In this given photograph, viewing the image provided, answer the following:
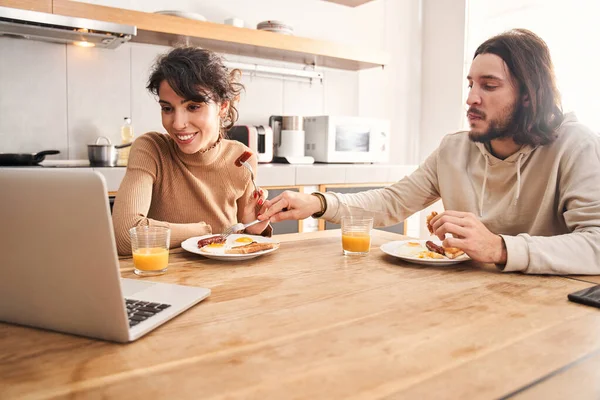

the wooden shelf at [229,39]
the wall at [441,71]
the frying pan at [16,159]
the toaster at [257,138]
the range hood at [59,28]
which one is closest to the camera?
the range hood at [59,28]

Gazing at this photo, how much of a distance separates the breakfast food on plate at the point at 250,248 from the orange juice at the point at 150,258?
0.19 meters

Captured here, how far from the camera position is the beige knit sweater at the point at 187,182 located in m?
1.66

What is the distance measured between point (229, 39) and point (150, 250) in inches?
99.7

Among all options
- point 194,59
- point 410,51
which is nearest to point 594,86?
point 410,51

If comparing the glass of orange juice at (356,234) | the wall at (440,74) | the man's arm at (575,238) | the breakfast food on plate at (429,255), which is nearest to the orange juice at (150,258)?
the glass of orange juice at (356,234)

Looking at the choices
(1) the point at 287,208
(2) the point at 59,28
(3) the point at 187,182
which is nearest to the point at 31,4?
(2) the point at 59,28

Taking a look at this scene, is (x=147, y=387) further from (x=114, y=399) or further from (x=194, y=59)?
(x=194, y=59)

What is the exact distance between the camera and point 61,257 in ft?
2.23

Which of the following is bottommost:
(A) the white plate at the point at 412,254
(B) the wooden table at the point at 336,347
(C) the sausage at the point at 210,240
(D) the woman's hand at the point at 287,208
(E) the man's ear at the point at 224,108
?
(B) the wooden table at the point at 336,347

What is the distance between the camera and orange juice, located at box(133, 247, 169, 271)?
1083 mm

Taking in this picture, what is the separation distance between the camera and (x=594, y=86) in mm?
3441

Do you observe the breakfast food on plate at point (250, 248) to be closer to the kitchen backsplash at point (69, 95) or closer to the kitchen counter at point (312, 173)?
the kitchen counter at point (312, 173)

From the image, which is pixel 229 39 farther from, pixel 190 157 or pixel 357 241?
Result: pixel 357 241

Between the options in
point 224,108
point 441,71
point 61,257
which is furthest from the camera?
point 441,71
